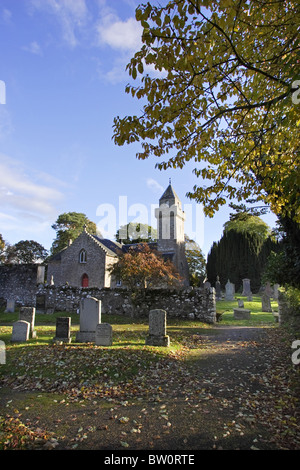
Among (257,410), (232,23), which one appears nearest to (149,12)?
(232,23)

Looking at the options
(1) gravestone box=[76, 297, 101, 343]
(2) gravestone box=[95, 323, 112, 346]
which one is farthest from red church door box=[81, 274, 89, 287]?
(2) gravestone box=[95, 323, 112, 346]

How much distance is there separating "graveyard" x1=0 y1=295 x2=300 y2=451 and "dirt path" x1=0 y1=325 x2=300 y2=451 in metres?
0.02

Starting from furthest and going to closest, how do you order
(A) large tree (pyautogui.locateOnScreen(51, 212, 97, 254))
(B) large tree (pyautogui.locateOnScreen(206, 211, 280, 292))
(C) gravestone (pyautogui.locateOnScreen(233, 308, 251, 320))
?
(A) large tree (pyautogui.locateOnScreen(51, 212, 97, 254)) < (B) large tree (pyautogui.locateOnScreen(206, 211, 280, 292)) < (C) gravestone (pyautogui.locateOnScreen(233, 308, 251, 320))

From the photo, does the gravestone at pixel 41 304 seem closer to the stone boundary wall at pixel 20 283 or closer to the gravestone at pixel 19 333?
the stone boundary wall at pixel 20 283

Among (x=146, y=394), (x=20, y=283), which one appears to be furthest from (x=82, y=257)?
(x=146, y=394)

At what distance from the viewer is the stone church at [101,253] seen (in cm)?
3212

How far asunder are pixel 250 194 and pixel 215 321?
11.8 meters

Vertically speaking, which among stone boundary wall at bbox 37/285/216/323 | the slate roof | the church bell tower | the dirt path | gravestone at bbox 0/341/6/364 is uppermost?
the slate roof

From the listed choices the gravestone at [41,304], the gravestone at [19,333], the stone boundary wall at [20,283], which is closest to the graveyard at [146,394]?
the gravestone at [19,333]

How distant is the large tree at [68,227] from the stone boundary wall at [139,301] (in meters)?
29.0

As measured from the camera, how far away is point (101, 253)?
1266 inches

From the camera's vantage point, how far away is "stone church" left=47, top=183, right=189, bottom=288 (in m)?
32.1

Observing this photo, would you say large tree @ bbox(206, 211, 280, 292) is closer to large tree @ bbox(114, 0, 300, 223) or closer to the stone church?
the stone church
